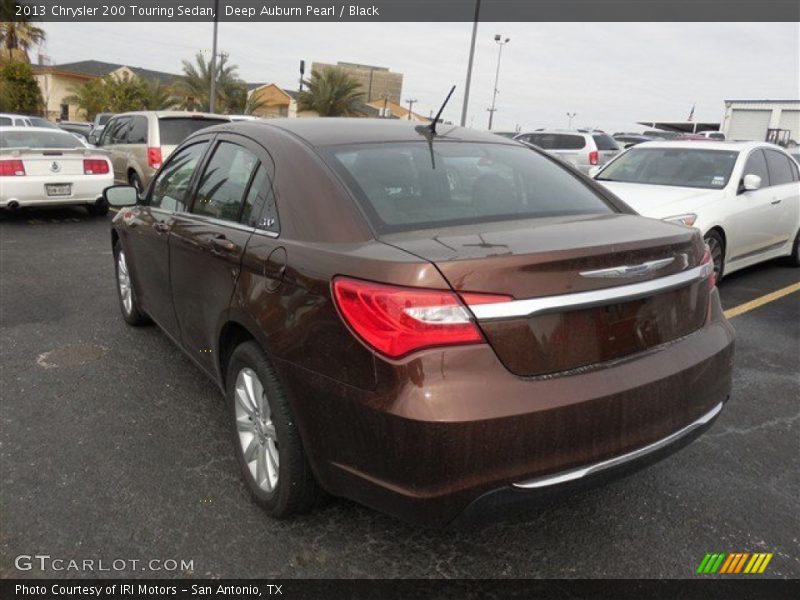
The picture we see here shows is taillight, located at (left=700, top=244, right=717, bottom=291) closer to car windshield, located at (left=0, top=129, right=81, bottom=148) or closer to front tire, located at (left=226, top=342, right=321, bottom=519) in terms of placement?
front tire, located at (left=226, top=342, right=321, bottom=519)

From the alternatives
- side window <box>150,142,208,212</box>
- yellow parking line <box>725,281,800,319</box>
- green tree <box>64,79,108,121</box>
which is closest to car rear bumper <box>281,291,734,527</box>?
side window <box>150,142,208,212</box>

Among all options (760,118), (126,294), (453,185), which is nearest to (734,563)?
(453,185)

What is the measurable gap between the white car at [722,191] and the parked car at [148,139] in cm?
656

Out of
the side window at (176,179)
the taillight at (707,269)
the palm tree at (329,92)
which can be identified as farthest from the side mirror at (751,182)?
the palm tree at (329,92)

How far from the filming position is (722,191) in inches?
251

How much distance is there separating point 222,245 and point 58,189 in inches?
313

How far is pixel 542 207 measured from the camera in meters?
2.74

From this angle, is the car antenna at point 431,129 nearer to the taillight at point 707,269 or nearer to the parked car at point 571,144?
the taillight at point 707,269

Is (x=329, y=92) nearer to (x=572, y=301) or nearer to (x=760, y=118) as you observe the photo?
(x=760, y=118)

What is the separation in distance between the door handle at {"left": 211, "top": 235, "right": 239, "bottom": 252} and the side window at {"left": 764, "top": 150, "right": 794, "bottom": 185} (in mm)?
6724

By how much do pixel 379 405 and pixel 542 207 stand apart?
124cm

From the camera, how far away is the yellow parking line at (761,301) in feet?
19.1
